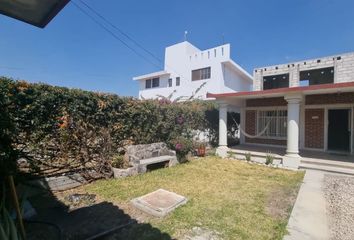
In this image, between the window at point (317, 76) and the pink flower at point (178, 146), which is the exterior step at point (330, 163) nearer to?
the pink flower at point (178, 146)

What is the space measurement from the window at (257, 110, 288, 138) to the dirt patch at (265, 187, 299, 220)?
6.36 metres

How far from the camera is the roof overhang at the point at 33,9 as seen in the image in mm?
1630

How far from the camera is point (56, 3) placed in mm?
1608

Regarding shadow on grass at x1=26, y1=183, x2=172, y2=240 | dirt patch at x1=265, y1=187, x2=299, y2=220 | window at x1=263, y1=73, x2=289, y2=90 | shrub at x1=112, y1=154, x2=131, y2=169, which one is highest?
window at x1=263, y1=73, x2=289, y2=90

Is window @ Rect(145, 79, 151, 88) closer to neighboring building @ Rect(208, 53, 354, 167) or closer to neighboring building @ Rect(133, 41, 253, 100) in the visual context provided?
neighboring building @ Rect(133, 41, 253, 100)

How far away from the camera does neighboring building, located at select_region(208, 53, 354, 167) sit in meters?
7.82

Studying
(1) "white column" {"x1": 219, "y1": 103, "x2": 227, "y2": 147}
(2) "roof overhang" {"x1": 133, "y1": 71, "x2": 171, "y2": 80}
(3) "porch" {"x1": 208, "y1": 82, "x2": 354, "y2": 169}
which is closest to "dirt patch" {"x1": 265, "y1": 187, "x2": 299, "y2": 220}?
(3) "porch" {"x1": 208, "y1": 82, "x2": 354, "y2": 169}

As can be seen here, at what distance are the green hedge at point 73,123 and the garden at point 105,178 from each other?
0.07 feet

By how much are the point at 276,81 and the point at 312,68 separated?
8.47 ft

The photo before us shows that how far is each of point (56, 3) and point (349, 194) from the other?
680cm

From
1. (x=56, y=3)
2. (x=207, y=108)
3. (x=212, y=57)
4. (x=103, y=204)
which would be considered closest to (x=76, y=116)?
(x=103, y=204)

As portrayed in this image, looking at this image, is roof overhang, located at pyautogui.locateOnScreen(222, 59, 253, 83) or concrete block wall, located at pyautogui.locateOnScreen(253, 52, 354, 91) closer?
concrete block wall, located at pyautogui.locateOnScreen(253, 52, 354, 91)

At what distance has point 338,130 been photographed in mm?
9594

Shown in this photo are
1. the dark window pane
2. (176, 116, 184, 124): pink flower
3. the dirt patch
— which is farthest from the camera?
the dark window pane
